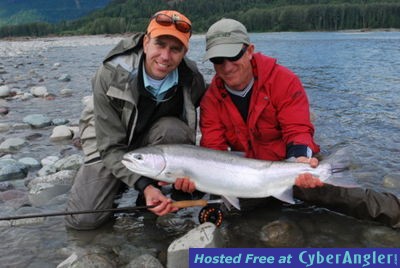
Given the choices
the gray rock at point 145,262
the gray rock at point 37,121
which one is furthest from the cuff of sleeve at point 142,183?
the gray rock at point 37,121

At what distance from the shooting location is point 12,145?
22.2 ft

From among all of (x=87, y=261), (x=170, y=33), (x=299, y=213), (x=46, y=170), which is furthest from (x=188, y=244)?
(x=46, y=170)

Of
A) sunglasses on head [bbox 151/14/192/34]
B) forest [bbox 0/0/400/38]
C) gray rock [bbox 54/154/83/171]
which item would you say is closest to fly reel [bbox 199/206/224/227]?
sunglasses on head [bbox 151/14/192/34]

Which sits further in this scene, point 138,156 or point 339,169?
point 138,156

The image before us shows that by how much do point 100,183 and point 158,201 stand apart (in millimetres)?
859

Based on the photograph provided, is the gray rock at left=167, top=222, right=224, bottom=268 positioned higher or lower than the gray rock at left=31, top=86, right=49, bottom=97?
higher

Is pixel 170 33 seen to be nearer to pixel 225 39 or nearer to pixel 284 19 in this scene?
pixel 225 39

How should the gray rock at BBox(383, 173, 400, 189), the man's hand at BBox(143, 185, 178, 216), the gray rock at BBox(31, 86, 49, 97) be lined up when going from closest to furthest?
the man's hand at BBox(143, 185, 178, 216), the gray rock at BBox(383, 173, 400, 189), the gray rock at BBox(31, 86, 49, 97)

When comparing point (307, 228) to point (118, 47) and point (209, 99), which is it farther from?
point (118, 47)

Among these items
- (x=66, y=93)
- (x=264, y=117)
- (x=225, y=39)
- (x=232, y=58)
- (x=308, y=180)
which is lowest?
(x=66, y=93)

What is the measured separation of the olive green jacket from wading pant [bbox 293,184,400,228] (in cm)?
156

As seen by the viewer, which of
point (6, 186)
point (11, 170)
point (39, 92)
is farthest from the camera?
point (39, 92)

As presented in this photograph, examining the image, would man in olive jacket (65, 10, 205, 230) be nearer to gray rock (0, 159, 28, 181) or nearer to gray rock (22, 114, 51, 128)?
gray rock (0, 159, 28, 181)

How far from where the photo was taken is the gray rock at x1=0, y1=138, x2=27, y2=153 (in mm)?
6668
